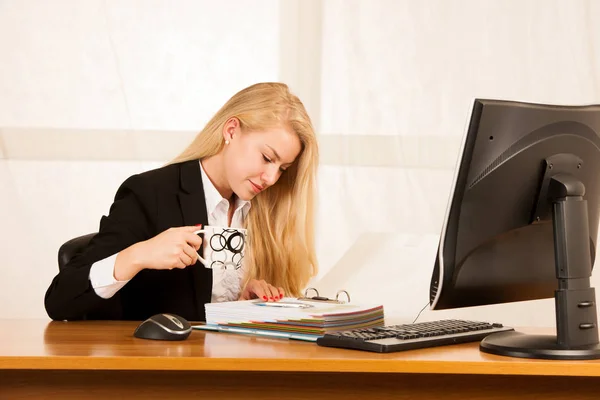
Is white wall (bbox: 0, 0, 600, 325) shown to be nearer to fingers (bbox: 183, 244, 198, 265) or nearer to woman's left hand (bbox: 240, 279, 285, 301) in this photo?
woman's left hand (bbox: 240, 279, 285, 301)

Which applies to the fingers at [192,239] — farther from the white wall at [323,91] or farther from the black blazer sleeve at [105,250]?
the white wall at [323,91]

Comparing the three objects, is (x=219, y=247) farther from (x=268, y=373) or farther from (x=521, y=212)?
(x=521, y=212)

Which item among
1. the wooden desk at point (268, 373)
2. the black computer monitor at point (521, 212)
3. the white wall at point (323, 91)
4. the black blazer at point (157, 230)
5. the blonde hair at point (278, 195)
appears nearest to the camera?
the wooden desk at point (268, 373)

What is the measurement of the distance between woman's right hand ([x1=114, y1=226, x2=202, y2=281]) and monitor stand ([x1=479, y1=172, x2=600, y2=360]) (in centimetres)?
63

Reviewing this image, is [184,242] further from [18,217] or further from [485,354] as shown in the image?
[18,217]

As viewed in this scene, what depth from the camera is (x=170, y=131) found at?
3424mm

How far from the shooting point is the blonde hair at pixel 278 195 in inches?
83.9

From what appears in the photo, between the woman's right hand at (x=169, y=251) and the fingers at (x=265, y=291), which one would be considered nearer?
the woman's right hand at (x=169, y=251)

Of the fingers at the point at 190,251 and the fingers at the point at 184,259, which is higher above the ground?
the fingers at the point at 190,251

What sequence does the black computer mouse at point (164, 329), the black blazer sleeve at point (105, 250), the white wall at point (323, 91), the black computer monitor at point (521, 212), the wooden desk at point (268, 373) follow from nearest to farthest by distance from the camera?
the wooden desk at point (268, 373) → the black computer monitor at point (521, 212) → the black computer mouse at point (164, 329) → the black blazer sleeve at point (105, 250) → the white wall at point (323, 91)

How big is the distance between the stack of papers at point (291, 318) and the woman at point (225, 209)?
0.81 feet

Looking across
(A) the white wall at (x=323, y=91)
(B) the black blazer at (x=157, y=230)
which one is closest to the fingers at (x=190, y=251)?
(B) the black blazer at (x=157, y=230)

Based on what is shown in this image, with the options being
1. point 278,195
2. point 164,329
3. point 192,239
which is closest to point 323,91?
point 278,195

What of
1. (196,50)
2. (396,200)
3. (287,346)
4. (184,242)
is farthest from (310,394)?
(196,50)
